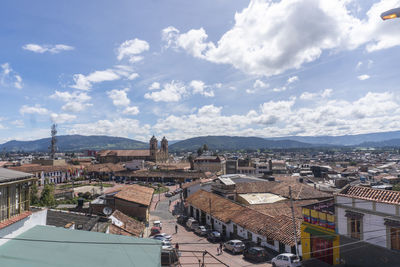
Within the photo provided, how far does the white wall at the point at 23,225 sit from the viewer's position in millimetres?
7927

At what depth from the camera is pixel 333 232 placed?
50.0 ft

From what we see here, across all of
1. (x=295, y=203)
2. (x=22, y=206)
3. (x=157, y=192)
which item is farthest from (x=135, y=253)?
(x=157, y=192)

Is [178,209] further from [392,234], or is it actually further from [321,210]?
[392,234]

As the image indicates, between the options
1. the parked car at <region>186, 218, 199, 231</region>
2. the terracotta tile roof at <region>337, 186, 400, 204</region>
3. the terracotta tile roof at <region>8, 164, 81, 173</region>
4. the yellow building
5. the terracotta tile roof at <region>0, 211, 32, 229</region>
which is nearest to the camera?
the terracotta tile roof at <region>0, 211, 32, 229</region>

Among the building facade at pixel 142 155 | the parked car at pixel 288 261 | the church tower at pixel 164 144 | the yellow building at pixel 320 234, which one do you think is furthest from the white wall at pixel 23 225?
the church tower at pixel 164 144

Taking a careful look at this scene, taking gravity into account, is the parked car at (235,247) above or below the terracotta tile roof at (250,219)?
below

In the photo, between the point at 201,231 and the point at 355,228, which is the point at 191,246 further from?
the point at 355,228

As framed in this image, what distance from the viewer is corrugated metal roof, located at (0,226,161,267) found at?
727cm

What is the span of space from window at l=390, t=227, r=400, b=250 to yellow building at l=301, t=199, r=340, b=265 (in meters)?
2.78

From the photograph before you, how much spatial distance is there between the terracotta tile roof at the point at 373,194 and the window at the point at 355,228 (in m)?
1.37

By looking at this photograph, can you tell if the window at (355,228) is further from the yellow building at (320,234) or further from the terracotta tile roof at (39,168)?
the terracotta tile roof at (39,168)

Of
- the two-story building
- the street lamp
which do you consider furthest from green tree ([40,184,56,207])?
the street lamp

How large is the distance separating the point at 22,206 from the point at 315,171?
76.5 meters

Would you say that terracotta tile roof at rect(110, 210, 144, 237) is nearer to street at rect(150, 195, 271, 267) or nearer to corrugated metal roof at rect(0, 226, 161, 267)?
street at rect(150, 195, 271, 267)
